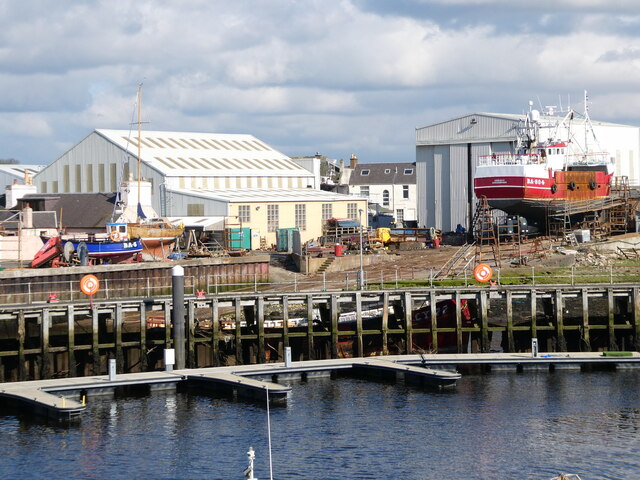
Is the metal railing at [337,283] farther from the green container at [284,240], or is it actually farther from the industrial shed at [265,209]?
the industrial shed at [265,209]

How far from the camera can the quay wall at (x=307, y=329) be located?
5159 cm

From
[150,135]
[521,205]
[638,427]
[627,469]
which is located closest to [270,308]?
[521,205]

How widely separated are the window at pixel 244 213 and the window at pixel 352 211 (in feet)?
37.1

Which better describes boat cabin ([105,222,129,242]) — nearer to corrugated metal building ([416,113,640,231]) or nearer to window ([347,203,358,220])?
window ([347,203,358,220])

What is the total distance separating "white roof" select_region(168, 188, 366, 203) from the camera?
8406 cm

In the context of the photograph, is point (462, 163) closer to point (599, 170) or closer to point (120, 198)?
point (599, 170)

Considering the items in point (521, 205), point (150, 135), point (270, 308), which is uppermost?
point (150, 135)

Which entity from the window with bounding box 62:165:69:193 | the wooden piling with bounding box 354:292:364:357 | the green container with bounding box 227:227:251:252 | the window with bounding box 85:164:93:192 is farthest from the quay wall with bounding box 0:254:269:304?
the window with bounding box 62:165:69:193

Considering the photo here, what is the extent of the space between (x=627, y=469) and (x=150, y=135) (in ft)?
227

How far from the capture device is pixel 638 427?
4134cm

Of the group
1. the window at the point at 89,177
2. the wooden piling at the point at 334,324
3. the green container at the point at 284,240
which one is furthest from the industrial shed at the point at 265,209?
the wooden piling at the point at 334,324

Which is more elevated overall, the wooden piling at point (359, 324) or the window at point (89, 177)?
the window at point (89, 177)

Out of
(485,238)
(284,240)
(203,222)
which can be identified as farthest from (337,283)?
(203,222)

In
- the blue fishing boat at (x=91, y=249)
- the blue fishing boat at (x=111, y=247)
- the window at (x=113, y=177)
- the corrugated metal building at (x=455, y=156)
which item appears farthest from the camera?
the window at (x=113, y=177)
